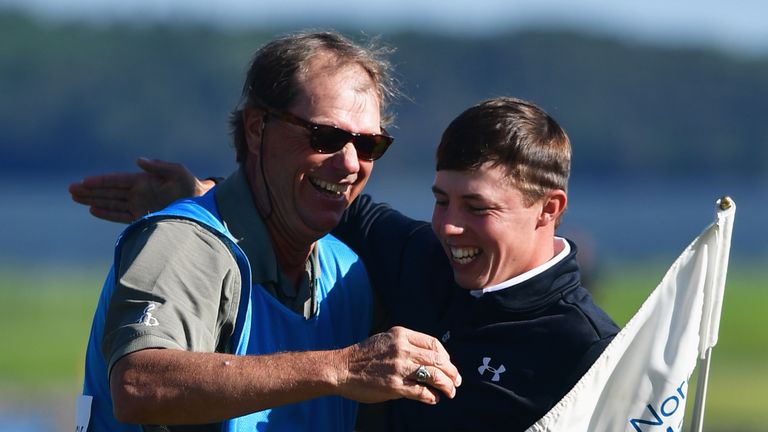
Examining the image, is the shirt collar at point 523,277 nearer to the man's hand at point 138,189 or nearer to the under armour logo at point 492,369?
the under armour logo at point 492,369

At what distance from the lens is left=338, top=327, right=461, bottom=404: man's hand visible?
412 cm

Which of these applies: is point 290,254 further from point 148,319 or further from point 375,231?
point 148,319

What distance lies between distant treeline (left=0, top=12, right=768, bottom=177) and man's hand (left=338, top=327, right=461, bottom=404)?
282 ft

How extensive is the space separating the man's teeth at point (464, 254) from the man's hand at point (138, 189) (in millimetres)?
1242

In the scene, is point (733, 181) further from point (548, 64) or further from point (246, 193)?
point (246, 193)

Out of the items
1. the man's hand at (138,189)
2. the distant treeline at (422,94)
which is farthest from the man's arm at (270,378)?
the distant treeline at (422,94)

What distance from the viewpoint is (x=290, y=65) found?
5.11 metres

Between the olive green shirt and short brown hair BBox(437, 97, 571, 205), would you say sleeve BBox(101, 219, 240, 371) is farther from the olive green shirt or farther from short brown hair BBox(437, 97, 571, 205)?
short brown hair BBox(437, 97, 571, 205)

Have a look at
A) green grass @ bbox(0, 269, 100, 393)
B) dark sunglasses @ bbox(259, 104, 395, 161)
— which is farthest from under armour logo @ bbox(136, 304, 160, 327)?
green grass @ bbox(0, 269, 100, 393)

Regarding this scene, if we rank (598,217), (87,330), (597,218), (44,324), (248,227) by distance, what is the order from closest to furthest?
(248,227) → (87,330) → (44,324) → (597,218) → (598,217)

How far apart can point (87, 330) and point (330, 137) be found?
30.6m

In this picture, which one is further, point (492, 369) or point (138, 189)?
point (138, 189)

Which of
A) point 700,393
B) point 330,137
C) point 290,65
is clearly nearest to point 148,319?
point 330,137

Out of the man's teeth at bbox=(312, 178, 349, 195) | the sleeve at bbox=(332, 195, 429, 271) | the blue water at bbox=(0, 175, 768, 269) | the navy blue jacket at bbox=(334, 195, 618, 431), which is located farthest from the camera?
the blue water at bbox=(0, 175, 768, 269)
